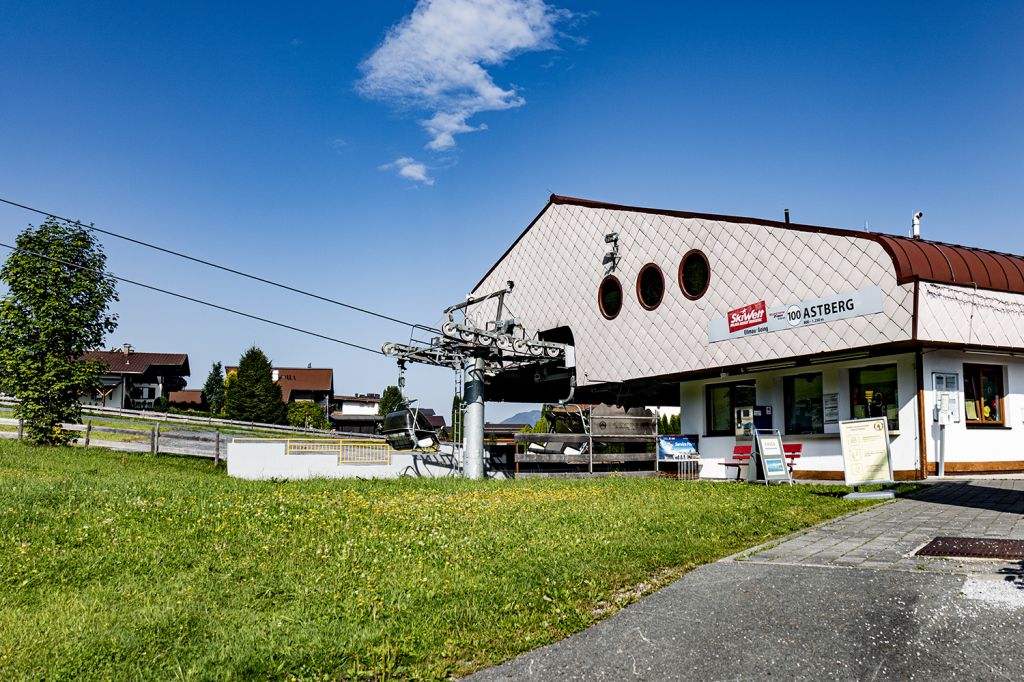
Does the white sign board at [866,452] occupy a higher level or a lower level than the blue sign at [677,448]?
higher

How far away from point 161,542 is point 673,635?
5.30 meters

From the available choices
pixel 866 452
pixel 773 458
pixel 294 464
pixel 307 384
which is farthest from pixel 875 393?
pixel 307 384

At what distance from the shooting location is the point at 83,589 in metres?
6.48

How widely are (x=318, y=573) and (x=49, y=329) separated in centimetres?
2314

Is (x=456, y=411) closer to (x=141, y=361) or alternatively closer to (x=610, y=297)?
(x=610, y=297)

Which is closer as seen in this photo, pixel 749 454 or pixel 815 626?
pixel 815 626

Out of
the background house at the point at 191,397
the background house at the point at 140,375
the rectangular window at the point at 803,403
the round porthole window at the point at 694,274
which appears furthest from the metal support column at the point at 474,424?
the background house at the point at 191,397

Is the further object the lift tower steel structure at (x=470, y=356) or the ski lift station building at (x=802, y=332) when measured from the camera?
the lift tower steel structure at (x=470, y=356)

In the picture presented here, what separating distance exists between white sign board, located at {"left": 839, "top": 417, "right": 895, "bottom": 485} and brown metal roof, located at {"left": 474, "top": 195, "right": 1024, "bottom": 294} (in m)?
3.36

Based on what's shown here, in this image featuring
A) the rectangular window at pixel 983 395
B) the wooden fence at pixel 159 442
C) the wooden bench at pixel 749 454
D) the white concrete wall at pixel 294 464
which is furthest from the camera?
the wooden fence at pixel 159 442

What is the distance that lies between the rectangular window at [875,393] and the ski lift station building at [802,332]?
30 millimetres

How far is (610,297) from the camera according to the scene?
2205cm

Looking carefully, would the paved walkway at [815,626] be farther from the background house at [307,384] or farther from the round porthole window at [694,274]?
the background house at [307,384]

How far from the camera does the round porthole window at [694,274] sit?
61.4ft
